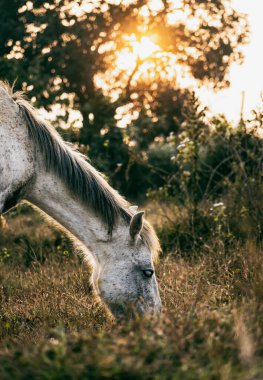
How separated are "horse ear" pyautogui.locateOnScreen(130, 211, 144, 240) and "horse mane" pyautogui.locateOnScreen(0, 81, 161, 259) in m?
0.15

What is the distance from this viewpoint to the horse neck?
14.3 feet

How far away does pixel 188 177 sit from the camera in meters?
7.28

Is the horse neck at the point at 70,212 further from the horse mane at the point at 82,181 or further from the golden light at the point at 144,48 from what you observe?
the golden light at the point at 144,48

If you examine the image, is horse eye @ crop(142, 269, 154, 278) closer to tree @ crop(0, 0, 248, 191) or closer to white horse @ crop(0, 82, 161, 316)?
white horse @ crop(0, 82, 161, 316)

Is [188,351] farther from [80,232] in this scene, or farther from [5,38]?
[5,38]

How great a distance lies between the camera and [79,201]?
14.4 feet

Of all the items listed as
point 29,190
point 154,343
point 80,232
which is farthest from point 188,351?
point 29,190

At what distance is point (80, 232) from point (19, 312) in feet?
3.34

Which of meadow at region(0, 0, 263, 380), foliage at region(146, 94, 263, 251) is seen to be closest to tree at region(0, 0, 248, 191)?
meadow at region(0, 0, 263, 380)

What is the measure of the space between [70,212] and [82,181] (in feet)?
0.96

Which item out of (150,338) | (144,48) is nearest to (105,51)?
(144,48)

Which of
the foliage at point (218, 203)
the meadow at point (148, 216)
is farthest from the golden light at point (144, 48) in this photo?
the foliage at point (218, 203)

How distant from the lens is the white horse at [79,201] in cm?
418

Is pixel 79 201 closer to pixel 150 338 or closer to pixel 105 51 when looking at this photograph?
pixel 150 338
